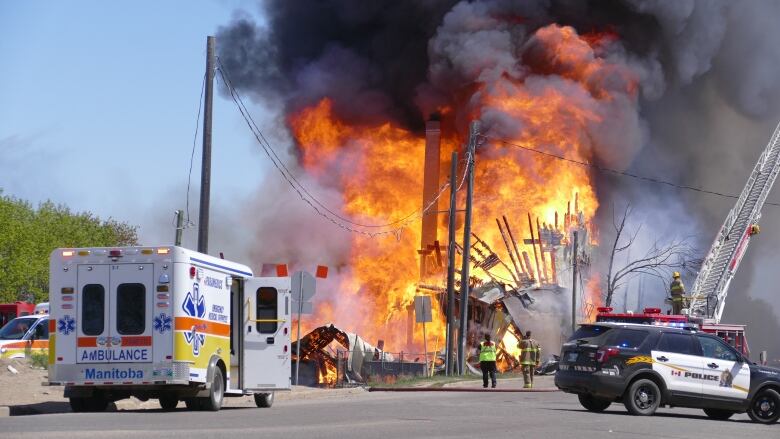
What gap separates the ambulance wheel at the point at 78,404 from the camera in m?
20.7

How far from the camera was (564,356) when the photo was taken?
22.3m

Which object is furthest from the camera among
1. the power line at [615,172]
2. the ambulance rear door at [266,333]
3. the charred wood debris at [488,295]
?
the power line at [615,172]

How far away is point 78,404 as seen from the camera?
2073cm

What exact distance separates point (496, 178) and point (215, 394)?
32276 millimetres

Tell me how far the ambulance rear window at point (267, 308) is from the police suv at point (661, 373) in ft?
17.5

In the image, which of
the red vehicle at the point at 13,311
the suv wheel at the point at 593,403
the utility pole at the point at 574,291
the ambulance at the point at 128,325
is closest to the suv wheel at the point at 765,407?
the suv wheel at the point at 593,403

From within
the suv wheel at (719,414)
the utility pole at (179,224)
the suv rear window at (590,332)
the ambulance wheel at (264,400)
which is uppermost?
the utility pole at (179,224)

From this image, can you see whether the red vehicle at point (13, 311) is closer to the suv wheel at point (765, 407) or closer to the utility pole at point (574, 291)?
the utility pole at point (574, 291)

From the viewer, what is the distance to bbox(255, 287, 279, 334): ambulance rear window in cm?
2280

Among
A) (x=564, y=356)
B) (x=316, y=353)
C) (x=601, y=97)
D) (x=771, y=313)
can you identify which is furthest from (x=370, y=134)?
(x=564, y=356)

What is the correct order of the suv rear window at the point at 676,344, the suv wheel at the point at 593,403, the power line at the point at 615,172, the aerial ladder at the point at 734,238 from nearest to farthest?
the suv rear window at the point at 676,344 → the suv wheel at the point at 593,403 → the aerial ladder at the point at 734,238 → the power line at the point at 615,172

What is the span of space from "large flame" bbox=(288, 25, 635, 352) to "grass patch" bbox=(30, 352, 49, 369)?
21.0 metres

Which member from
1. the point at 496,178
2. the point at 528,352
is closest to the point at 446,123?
the point at 496,178

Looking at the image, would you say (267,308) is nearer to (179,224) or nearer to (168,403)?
(168,403)
